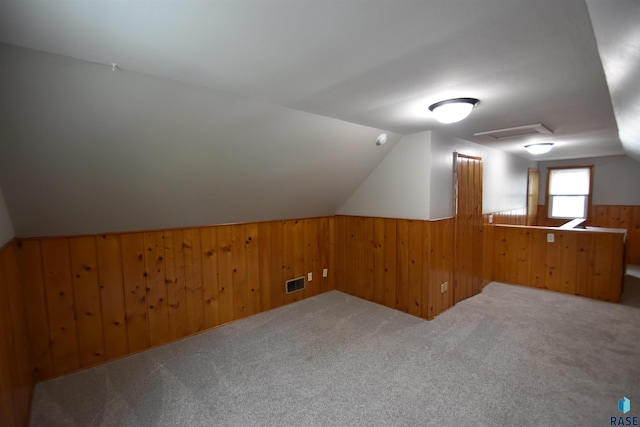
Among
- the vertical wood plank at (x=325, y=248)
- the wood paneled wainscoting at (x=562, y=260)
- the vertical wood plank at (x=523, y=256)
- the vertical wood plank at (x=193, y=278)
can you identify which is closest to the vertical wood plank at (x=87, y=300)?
the vertical wood plank at (x=193, y=278)

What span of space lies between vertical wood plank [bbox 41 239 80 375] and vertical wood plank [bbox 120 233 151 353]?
14.5 inches

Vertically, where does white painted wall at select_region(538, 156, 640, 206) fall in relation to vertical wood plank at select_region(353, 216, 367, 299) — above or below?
above

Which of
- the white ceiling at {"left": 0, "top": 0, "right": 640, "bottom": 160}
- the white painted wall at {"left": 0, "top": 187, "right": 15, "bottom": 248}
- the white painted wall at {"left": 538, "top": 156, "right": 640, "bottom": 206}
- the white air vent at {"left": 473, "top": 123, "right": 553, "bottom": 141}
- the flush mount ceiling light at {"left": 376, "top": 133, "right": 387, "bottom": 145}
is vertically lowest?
the white painted wall at {"left": 0, "top": 187, "right": 15, "bottom": 248}

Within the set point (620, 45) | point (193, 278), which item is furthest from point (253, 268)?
point (620, 45)

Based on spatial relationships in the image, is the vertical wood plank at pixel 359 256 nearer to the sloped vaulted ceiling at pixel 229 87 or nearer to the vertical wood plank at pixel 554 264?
the sloped vaulted ceiling at pixel 229 87

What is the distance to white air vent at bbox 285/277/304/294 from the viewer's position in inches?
145

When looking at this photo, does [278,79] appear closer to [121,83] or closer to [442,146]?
[121,83]

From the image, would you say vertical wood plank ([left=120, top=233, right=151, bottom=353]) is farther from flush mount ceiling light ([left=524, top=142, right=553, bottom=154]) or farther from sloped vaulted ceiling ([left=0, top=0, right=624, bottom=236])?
flush mount ceiling light ([left=524, top=142, right=553, bottom=154])

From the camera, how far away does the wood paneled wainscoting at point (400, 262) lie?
317 cm

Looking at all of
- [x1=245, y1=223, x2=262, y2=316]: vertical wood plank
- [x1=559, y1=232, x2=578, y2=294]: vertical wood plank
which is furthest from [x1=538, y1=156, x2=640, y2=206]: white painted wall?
[x1=245, y1=223, x2=262, y2=316]: vertical wood plank

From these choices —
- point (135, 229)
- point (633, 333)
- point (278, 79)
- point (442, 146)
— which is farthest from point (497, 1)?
point (633, 333)

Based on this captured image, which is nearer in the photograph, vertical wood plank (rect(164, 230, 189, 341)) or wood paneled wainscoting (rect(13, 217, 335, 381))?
wood paneled wainscoting (rect(13, 217, 335, 381))

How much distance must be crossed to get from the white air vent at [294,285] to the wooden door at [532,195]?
205 inches

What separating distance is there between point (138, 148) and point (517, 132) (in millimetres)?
3822
